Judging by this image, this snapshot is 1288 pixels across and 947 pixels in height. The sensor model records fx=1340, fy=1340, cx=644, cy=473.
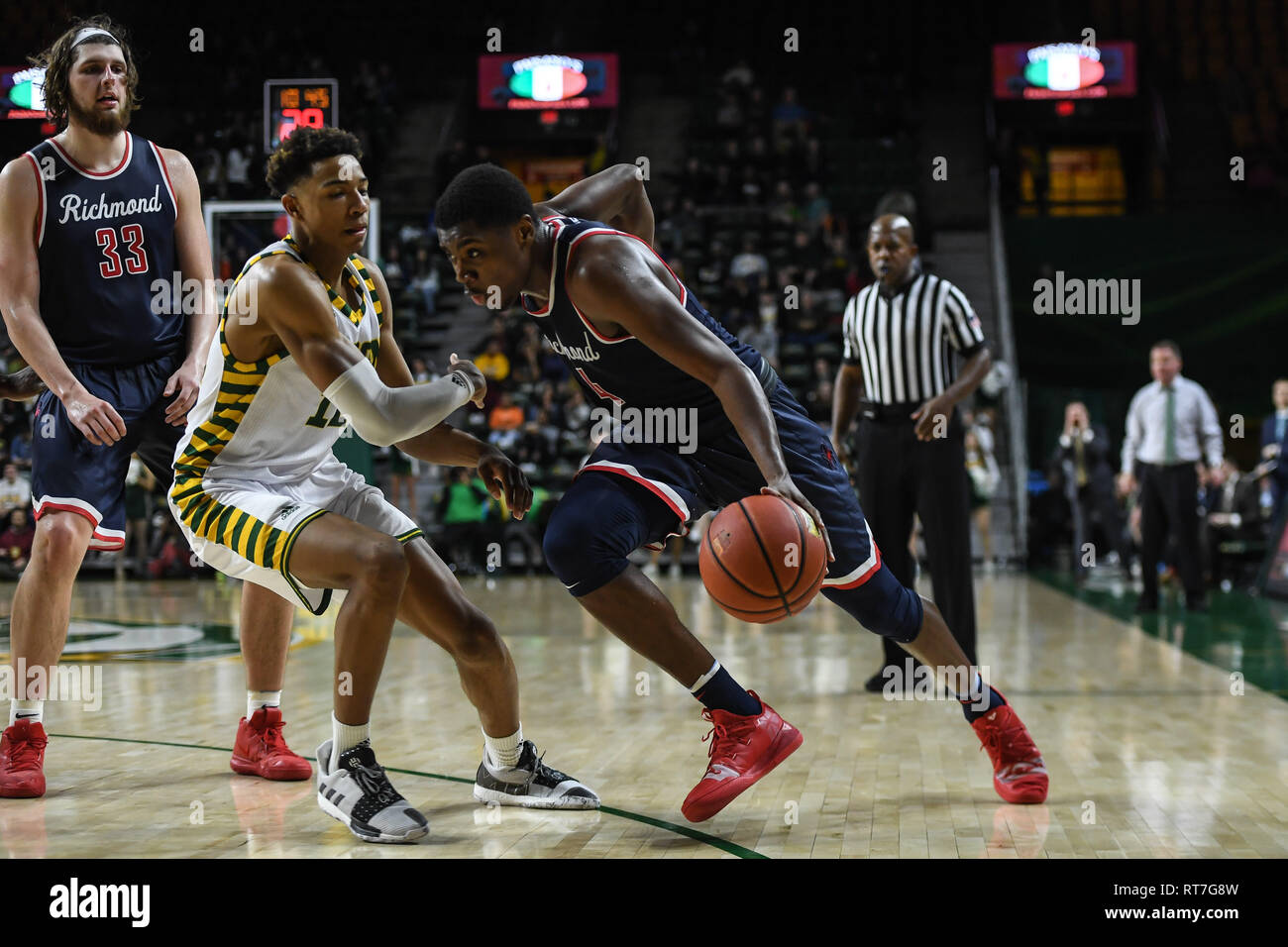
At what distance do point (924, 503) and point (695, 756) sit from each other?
178 centimetres

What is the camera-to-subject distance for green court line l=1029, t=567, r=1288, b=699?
20.1ft

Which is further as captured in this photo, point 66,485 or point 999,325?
point 999,325

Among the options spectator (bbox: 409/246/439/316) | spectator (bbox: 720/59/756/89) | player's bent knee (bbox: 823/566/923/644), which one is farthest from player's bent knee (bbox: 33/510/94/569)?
spectator (bbox: 720/59/756/89)

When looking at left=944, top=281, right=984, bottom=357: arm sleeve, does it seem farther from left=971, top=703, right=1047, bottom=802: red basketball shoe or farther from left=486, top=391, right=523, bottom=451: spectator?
left=486, top=391, right=523, bottom=451: spectator

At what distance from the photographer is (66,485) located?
3.52 m

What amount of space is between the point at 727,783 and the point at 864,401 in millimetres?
2780

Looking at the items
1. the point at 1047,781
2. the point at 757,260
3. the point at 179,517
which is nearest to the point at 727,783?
the point at 1047,781

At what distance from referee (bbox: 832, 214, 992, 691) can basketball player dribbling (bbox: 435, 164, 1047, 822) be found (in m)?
1.80

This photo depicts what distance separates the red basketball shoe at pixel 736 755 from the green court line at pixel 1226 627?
2.93 m

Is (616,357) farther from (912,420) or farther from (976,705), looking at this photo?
(912,420)

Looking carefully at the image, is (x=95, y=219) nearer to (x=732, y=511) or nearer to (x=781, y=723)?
(x=732, y=511)

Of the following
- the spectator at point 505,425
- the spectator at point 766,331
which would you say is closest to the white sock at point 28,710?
the spectator at point 505,425

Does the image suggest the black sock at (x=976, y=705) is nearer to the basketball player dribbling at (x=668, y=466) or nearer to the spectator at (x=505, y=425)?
the basketball player dribbling at (x=668, y=466)

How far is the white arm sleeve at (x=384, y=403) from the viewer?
2.85 m
